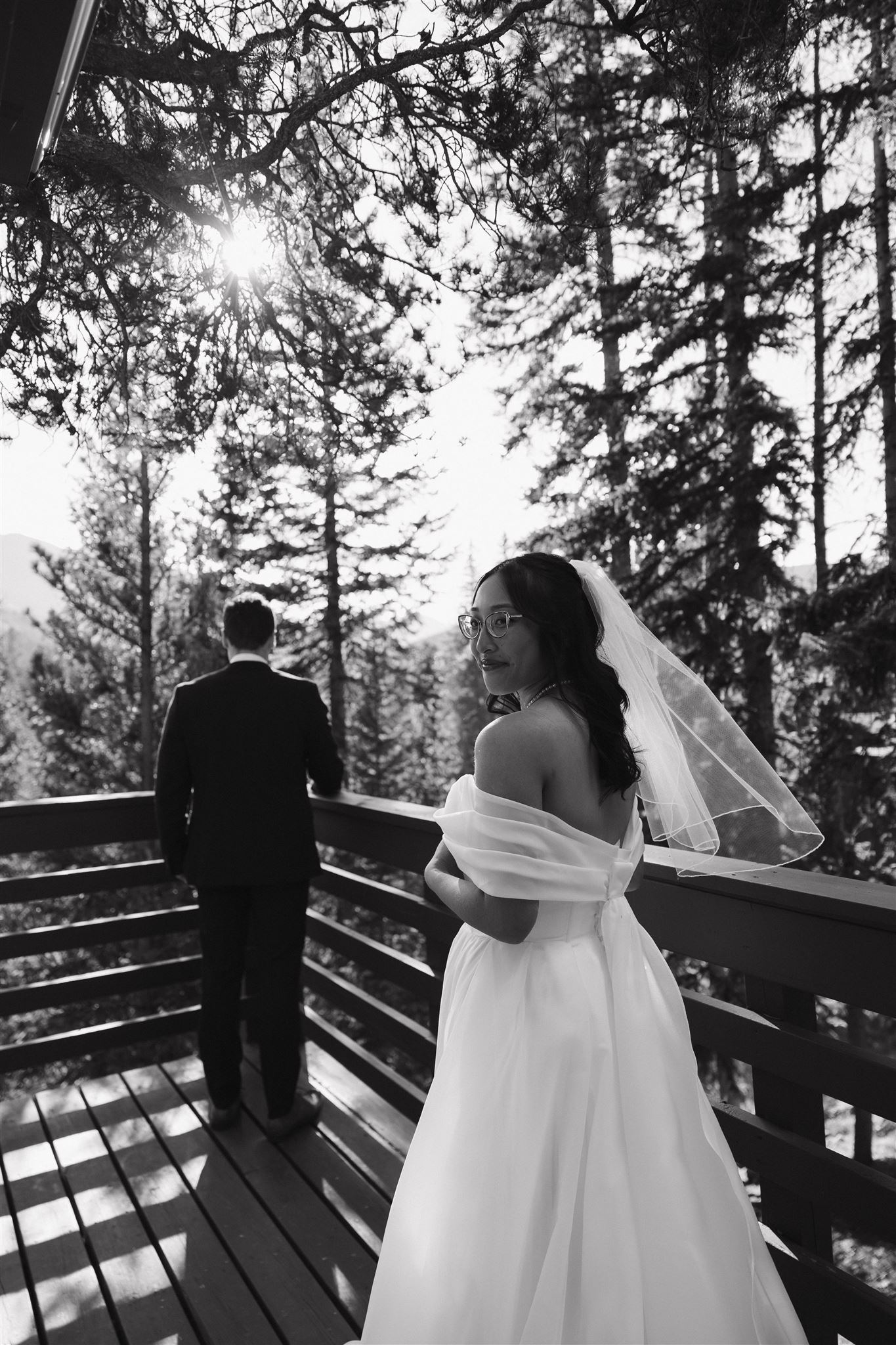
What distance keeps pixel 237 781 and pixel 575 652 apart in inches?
65.9

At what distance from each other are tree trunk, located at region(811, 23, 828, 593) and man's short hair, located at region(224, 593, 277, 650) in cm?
596

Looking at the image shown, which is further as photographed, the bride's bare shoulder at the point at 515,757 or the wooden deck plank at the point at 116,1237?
the wooden deck plank at the point at 116,1237

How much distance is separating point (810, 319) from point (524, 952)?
853 centimetres

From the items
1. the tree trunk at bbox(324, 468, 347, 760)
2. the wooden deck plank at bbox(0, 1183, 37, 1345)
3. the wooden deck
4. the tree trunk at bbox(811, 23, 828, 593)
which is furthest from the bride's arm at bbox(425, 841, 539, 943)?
the tree trunk at bbox(324, 468, 347, 760)

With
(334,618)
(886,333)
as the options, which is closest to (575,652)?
(886,333)

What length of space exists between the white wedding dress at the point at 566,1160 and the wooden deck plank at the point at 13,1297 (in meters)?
1.01

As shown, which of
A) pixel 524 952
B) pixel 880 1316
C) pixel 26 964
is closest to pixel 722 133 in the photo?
pixel 524 952

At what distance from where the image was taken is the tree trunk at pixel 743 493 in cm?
852

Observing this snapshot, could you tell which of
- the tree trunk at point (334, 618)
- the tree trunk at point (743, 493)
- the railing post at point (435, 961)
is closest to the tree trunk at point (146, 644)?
the tree trunk at point (334, 618)

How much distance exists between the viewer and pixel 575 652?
1.72 metres

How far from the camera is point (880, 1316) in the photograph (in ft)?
5.46

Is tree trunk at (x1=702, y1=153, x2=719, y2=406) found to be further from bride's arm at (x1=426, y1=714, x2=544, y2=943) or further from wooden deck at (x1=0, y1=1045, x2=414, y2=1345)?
bride's arm at (x1=426, y1=714, x2=544, y2=943)

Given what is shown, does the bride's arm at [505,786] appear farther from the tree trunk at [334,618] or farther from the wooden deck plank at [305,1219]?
the tree trunk at [334,618]

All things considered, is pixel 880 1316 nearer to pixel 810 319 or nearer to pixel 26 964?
pixel 810 319
